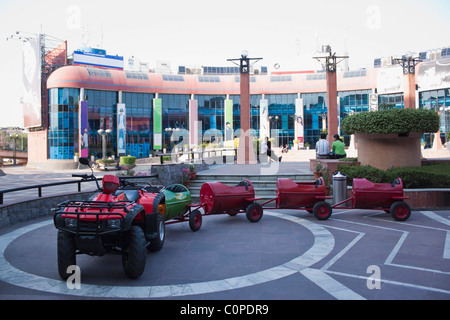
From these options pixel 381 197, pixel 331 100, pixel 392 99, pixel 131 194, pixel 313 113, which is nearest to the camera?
pixel 131 194

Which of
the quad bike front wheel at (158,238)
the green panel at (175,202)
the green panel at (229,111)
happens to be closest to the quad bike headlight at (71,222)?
the quad bike front wheel at (158,238)

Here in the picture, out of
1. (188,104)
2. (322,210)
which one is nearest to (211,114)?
(188,104)

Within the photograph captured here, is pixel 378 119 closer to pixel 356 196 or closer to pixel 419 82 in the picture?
pixel 356 196

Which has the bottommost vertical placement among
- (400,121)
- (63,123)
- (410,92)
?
(400,121)

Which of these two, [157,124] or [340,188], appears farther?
[157,124]

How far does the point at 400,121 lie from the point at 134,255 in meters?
10.1

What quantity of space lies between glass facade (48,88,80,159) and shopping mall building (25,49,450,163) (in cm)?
13

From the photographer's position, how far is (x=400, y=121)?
12.0 meters

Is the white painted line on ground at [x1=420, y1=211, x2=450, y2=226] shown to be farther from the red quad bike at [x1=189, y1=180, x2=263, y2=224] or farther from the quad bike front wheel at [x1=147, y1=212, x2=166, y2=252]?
the quad bike front wheel at [x1=147, y1=212, x2=166, y2=252]

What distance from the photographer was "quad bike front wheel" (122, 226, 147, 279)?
16.9 feet

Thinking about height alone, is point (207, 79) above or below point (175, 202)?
above

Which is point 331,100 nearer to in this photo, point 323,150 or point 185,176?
point 323,150

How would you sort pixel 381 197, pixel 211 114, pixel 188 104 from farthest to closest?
pixel 211 114 → pixel 188 104 → pixel 381 197
